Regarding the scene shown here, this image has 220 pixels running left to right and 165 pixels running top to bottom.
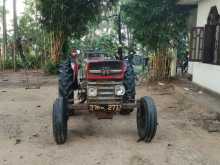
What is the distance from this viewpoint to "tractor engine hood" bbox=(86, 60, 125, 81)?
6598 mm

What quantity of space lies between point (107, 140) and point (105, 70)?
1192mm

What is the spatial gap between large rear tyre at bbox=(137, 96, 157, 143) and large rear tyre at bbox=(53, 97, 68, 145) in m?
1.30

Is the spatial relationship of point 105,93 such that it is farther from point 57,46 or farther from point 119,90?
point 57,46

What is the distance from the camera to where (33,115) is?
28.0ft

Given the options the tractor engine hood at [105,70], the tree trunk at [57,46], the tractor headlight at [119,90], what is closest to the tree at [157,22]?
the tree trunk at [57,46]

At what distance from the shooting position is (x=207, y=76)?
1127cm

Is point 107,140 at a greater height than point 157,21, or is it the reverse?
point 157,21

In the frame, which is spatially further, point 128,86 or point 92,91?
point 128,86

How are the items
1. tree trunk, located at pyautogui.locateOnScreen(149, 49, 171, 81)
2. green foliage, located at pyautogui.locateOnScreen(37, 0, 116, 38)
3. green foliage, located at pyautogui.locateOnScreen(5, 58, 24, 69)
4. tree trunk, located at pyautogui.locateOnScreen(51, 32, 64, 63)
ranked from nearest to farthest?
tree trunk, located at pyautogui.locateOnScreen(149, 49, 171, 81)
green foliage, located at pyautogui.locateOnScreen(37, 0, 116, 38)
tree trunk, located at pyautogui.locateOnScreen(51, 32, 64, 63)
green foliage, located at pyautogui.locateOnScreen(5, 58, 24, 69)

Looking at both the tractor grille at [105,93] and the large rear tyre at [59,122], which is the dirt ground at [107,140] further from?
the tractor grille at [105,93]

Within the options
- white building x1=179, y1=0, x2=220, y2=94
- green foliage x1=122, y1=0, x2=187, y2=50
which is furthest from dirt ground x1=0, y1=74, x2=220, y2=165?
green foliage x1=122, y1=0, x2=187, y2=50

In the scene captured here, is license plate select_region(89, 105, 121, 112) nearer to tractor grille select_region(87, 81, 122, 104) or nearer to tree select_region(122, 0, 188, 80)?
tractor grille select_region(87, 81, 122, 104)

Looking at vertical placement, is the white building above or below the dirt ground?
above

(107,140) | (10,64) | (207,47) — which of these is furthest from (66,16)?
(107,140)
